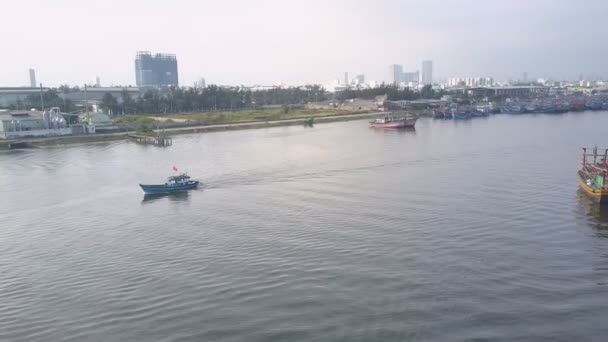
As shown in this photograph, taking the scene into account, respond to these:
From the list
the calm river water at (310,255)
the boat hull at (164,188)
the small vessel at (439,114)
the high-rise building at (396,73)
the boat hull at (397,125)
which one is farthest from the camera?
the high-rise building at (396,73)

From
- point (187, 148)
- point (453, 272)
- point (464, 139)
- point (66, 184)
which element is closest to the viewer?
point (453, 272)

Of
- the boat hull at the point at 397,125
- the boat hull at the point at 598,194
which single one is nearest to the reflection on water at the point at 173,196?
the boat hull at the point at 598,194

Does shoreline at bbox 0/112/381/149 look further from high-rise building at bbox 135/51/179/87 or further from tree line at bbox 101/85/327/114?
high-rise building at bbox 135/51/179/87

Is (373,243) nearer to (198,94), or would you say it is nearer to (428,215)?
(428,215)

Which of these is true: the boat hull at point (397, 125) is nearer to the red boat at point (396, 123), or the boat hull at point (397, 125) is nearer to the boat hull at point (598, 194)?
the red boat at point (396, 123)

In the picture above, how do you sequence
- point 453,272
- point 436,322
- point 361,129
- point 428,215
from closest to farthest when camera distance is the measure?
point 436,322, point 453,272, point 428,215, point 361,129

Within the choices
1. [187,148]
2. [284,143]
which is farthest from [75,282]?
[284,143]
